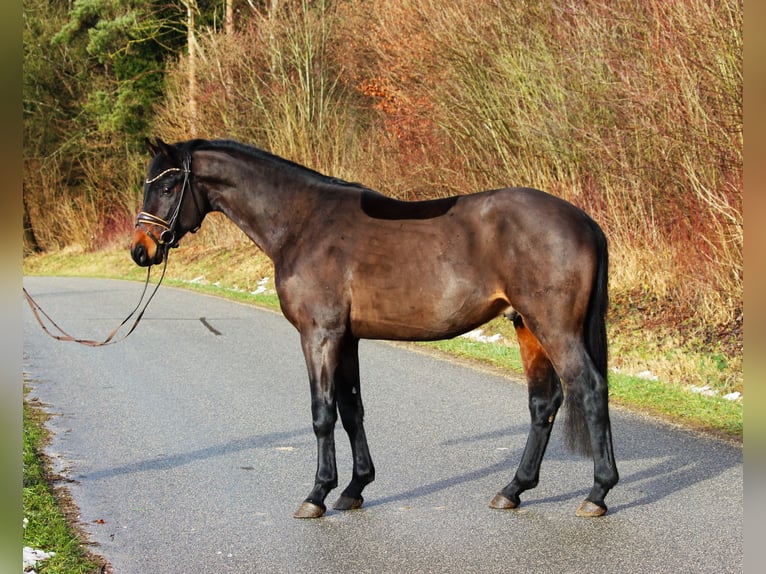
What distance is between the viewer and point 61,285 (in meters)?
27.0

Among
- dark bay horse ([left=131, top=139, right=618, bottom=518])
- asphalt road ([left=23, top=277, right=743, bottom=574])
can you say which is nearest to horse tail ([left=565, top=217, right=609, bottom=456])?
dark bay horse ([left=131, top=139, right=618, bottom=518])

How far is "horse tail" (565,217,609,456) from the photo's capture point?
5684 mm

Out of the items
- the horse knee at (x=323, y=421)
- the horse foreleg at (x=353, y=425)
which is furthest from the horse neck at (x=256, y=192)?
the horse knee at (x=323, y=421)

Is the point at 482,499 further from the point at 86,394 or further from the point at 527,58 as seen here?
the point at 527,58

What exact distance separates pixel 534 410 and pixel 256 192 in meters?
2.21

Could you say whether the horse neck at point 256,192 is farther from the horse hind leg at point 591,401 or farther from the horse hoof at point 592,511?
the horse hoof at point 592,511

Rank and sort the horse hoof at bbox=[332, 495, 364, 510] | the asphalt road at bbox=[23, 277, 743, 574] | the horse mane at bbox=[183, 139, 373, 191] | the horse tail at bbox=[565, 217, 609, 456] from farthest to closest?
the horse mane at bbox=[183, 139, 373, 191] → the horse hoof at bbox=[332, 495, 364, 510] → the horse tail at bbox=[565, 217, 609, 456] → the asphalt road at bbox=[23, 277, 743, 574]

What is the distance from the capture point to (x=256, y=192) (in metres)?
6.19

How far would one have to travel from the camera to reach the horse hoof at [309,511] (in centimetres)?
571

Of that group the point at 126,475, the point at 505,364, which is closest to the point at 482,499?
the point at 126,475

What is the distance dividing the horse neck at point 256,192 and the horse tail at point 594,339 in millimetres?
1782

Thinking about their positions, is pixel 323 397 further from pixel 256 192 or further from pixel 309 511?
pixel 256 192

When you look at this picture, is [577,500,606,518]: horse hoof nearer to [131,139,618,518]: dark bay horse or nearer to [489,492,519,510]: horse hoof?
[131,139,618,518]: dark bay horse

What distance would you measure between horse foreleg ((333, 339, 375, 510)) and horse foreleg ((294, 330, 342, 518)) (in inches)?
6.1
